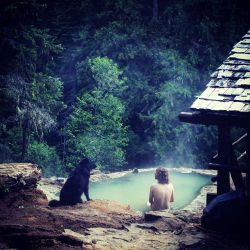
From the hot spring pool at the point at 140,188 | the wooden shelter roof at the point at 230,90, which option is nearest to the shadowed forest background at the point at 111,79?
the hot spring pool at the point at 140,188

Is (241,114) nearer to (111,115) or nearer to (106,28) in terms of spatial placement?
(111,115)

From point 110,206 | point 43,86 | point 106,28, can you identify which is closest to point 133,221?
point 110,206

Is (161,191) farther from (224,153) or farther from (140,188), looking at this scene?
(140,188)

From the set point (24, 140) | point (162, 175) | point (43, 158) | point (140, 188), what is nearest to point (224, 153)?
point (162, 175)

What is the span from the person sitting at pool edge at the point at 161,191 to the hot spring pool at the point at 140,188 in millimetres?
2214

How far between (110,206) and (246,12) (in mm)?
15599

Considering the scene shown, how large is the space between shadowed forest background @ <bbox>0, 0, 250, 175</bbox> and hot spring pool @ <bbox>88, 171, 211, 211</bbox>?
2231mm

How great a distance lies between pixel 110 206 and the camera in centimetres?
830

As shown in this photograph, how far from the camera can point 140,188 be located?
12.7 m

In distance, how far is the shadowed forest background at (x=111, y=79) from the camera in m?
15.2

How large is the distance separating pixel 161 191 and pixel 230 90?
3196 mm

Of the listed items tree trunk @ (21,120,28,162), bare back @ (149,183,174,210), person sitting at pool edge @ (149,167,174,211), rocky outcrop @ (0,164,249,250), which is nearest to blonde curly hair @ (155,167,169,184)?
person sitting at pool edge @ (149,167,174,211)

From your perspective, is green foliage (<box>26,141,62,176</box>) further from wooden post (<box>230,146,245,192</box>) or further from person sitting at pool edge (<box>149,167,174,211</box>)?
wooden post (<box>230,146,245,192</box>)

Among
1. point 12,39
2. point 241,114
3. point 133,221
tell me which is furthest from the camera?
point 12,39
